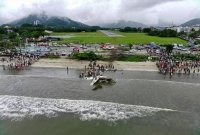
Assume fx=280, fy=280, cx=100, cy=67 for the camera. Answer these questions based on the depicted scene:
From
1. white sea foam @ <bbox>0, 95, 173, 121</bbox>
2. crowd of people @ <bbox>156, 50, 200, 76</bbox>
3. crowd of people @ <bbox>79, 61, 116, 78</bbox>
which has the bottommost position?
white sea foam @ <bbox>0, 95, 173, 121</bbox>

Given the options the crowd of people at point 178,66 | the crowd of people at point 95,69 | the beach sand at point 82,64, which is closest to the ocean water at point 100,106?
the crowd of people at point 95,69

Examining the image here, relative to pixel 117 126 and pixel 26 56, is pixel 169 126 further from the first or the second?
pixel 26 56

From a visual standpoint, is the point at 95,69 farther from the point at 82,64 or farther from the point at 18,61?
the point at 18,61

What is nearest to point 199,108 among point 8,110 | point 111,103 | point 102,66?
point 111,103

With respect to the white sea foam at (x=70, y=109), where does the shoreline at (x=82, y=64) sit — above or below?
above

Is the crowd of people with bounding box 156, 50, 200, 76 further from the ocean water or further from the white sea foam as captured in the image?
the white sea foam

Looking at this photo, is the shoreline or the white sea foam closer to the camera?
the white sea foam

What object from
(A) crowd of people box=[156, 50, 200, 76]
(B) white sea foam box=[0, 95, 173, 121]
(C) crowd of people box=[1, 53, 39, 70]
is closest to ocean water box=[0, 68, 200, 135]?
(B) white sea foam box=[0, 95, 173, 121]

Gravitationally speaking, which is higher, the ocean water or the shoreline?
the shoreline

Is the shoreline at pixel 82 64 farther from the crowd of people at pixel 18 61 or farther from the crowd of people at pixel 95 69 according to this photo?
the crowd of people at pixel 18 61

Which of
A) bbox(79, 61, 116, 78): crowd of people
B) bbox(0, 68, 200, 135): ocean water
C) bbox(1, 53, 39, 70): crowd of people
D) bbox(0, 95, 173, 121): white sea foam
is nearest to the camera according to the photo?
bbox(0, 68, 200, 135): ocean water
